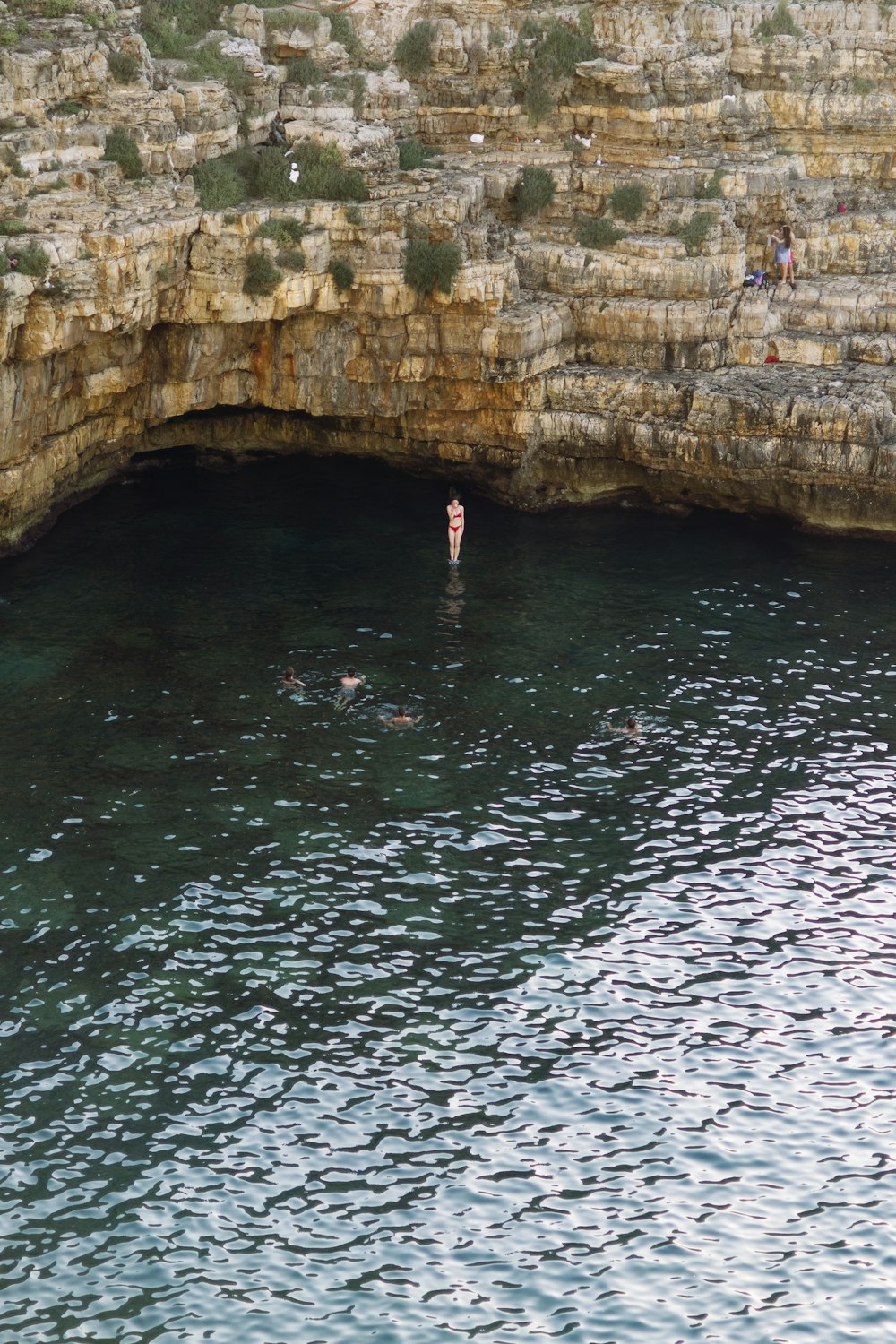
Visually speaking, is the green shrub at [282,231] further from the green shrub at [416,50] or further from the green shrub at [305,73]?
the green shrub at [416,50]

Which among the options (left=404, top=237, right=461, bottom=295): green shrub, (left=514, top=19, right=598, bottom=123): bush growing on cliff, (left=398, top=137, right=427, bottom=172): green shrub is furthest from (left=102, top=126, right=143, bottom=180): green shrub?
(left=514, top=19, right=598, bottom=123): bush growing on cliff

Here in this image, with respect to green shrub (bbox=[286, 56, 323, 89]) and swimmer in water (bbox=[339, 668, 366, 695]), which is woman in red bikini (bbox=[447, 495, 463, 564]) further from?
green shrub (bbox=[286, 56, 323, 89])

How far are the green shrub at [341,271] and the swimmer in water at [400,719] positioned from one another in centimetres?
1399

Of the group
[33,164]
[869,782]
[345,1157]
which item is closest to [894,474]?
[869,782]

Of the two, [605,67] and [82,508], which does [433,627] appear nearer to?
[82,508]

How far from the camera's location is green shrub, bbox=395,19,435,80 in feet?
174

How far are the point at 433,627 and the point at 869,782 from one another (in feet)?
39.4

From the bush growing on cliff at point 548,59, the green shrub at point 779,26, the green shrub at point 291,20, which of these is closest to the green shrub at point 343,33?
the green shrub at point 291,20

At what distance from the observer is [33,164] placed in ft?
134

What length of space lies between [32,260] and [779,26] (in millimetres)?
29466

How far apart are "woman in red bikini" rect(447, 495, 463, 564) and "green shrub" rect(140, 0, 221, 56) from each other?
15297 millimetres

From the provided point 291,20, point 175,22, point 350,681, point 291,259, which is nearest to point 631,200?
point 291,20

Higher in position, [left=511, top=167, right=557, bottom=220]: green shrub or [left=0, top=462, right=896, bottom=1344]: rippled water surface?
[left=511, top=167, right=557, bottom=220]: green shrub

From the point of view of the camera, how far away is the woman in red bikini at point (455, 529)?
46.5 m
